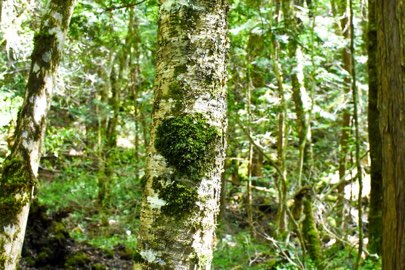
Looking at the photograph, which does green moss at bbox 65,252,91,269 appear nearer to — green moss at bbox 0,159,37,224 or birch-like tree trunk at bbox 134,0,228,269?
green moss at bbox 0,159,37,224

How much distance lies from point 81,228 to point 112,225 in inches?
33.2

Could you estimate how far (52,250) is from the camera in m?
7.57

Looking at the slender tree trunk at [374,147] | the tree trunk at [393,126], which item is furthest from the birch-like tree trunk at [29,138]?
the slender tree trunk at [374,147]

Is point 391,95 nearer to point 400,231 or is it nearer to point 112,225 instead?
point 400,231

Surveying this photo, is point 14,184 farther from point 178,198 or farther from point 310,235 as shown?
point 310,235

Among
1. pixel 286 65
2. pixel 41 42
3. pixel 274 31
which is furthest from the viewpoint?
pixel 286 65

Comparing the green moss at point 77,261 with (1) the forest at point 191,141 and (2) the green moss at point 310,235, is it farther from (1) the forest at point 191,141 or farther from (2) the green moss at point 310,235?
(2) the green moss at point 310,235

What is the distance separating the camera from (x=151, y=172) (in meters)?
1.72

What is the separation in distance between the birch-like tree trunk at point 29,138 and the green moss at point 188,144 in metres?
3.61

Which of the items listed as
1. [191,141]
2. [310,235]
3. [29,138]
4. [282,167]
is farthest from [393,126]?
[310,235]

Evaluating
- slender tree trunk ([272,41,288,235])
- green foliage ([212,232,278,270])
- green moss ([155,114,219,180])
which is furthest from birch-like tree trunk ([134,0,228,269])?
green foliage ([212,232,278,270])

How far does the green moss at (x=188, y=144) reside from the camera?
169 cm

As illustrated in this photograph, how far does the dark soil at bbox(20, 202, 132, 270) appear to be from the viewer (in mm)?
7289

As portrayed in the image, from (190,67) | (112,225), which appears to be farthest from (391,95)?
(112,225)
